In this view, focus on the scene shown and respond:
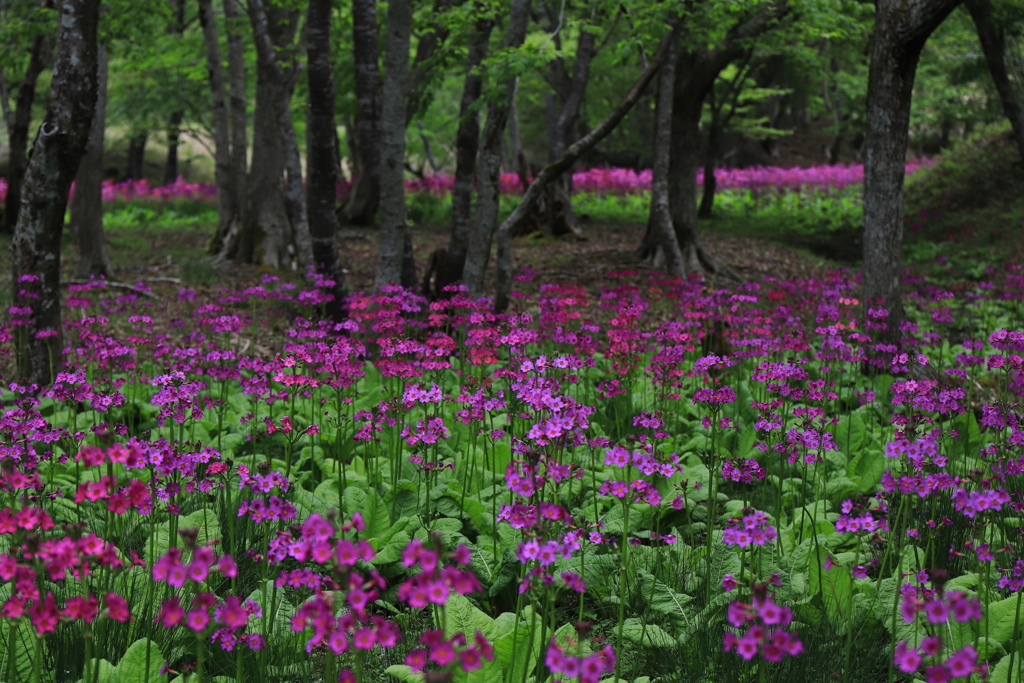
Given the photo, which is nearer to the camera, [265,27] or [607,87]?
[265,27]

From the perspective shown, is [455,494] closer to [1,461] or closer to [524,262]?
[1,461]

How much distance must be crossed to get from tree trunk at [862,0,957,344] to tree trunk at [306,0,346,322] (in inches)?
195

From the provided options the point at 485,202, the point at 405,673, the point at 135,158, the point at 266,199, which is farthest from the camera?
the point at 135,158

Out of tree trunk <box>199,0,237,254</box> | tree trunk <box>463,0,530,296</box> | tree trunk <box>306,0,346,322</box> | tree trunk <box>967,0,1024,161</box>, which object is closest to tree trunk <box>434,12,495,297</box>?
tree trunk <box>463,0,530,296</box>

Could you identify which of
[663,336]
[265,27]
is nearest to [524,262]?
[265,27]

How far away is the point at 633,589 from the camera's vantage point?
10.8 feet

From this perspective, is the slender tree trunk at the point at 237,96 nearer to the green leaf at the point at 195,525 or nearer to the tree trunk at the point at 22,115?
the tree trunk at the point at 22,115

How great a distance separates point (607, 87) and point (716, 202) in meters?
4.86

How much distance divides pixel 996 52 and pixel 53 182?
13.9 m

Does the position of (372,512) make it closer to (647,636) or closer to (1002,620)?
(647,636)

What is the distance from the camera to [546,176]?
8945mm

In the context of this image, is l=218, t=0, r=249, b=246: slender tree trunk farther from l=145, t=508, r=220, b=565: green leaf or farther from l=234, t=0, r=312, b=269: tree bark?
l=145, t=508, r=220, b=565: green leaf

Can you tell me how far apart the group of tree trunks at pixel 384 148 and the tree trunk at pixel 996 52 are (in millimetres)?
30

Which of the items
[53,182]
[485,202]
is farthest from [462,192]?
[53,182]
